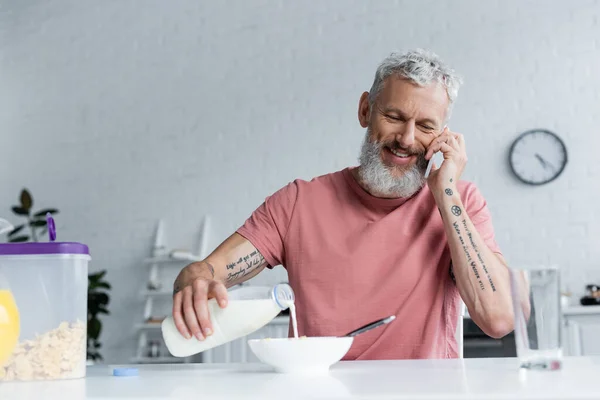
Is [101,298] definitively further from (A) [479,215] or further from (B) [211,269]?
(A) [479,215]

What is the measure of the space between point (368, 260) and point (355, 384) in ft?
3.36

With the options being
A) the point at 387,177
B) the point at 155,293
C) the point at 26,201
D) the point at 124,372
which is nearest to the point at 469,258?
the point at 387,177

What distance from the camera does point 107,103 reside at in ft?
18.2

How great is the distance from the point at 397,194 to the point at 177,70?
12.2ft

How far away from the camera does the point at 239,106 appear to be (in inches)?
205

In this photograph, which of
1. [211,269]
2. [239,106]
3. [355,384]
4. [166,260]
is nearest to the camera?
[355,384]

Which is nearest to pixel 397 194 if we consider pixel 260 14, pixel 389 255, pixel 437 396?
pixel 389 255

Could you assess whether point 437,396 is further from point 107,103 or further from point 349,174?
point 107,103

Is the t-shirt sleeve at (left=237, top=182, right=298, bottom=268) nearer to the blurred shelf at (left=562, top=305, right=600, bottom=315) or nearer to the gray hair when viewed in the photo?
the gray hair

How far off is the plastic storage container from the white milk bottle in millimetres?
158

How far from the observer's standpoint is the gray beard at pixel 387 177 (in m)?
1.94

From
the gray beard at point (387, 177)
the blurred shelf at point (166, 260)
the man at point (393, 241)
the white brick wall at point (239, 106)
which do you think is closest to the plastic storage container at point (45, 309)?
the man at point (393, 241)

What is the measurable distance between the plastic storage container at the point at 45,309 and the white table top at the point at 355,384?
36mm

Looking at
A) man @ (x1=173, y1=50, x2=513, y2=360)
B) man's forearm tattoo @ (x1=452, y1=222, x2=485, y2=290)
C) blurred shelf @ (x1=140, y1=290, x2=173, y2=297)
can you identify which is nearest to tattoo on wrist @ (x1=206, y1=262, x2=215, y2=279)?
man @ (x1=173, y1=50, x2=513, y2=360)
